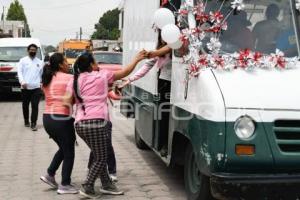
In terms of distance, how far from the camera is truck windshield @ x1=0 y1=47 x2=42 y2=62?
1784cm

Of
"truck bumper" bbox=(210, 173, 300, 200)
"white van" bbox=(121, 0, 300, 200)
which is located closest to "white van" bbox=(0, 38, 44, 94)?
"white van" bbox=(121, 0, 300, 200)

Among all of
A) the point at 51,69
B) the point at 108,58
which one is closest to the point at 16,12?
the point at 108,58

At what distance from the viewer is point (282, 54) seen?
5191mm

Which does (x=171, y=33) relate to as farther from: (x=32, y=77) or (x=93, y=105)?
(x=32, y=77)

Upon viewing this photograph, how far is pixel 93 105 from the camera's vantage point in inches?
232

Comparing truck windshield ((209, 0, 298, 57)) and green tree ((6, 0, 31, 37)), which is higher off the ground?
green tree ((6, 0, 31, 37))

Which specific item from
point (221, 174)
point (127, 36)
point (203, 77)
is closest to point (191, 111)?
point (203, 77)

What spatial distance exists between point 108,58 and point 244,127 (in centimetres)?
1626

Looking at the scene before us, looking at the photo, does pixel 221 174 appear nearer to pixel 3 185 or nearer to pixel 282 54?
pixel 282 54

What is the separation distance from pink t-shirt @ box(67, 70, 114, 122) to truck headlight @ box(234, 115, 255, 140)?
180cm

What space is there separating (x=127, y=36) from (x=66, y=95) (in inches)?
150

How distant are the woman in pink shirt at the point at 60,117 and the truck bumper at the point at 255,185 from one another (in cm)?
224

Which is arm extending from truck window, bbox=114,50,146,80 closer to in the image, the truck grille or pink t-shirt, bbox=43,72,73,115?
pink t-shirt, bbox=43,72,73,115

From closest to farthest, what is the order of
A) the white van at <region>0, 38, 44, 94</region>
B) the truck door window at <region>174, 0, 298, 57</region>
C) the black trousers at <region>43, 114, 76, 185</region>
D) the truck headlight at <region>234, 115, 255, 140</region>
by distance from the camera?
the truck headlight at <region>234, 115, 255, 140</region> → the truck door window at <region>174, 0, 298, 57</region> → the black trousers at <region>43, 114, 76, 185</region> → the white van at <region>0, 38, 44, 94</region>
